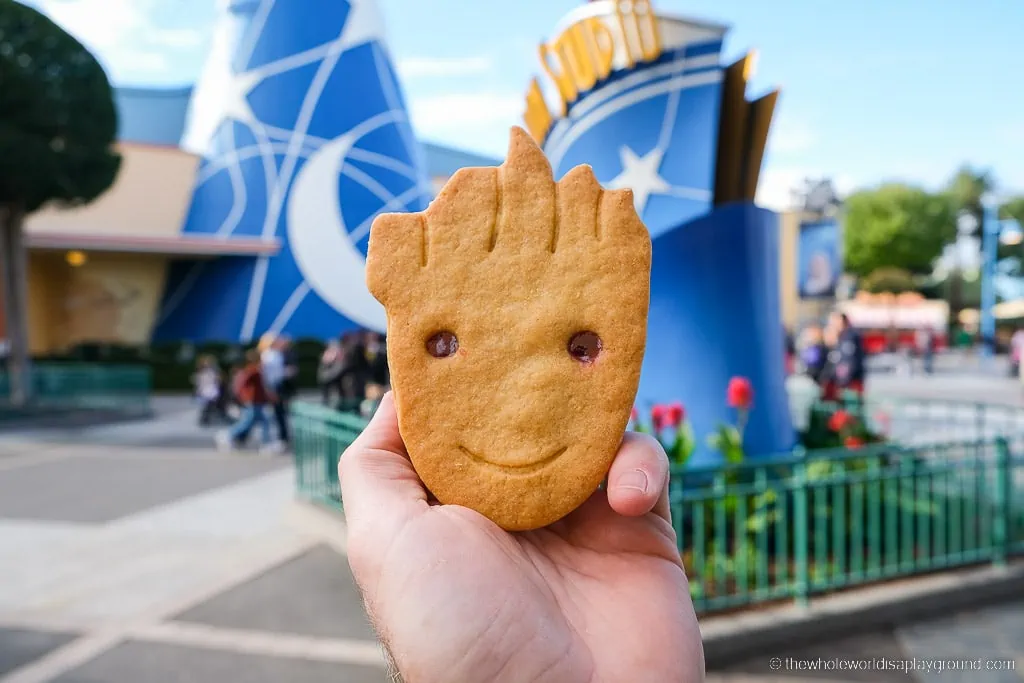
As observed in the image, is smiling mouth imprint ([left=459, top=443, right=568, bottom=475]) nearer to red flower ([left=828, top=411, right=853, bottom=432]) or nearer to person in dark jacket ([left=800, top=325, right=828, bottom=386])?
red flower ([left=828, top=411, right=853, bottom=432])

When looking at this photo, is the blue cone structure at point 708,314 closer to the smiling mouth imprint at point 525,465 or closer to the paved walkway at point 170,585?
the paved walkway at point 170,585

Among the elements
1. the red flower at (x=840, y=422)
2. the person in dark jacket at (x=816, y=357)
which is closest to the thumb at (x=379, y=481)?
the red flower at (x=840, y=422)

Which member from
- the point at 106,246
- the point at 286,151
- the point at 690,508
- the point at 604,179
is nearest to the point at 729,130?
the point at 604,179

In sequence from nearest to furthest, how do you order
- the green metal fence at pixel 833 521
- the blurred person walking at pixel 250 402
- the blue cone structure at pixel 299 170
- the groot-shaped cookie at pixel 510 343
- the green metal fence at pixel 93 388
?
the groot-shaped cookie at pixel 510 343 < the green metal fence at pixel 833 521 < the blurred person walking at pixel 250 402 < the green metal fence at pixel 93 388 < the blue cone structure at pixel 299 170

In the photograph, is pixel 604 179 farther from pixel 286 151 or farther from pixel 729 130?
pixel 286 151

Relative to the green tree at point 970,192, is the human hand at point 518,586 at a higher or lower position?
lower

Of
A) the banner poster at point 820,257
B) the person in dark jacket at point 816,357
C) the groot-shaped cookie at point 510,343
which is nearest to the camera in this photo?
the groot-shaped cookie at point 510,343

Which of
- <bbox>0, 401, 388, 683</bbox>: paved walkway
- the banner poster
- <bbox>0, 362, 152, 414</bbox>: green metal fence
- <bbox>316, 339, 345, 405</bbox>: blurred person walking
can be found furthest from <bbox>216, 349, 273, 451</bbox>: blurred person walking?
the banner poster
